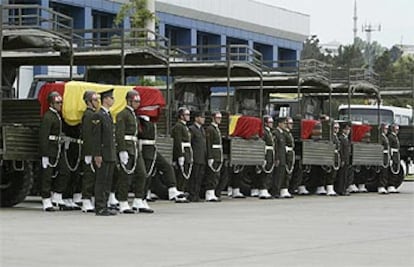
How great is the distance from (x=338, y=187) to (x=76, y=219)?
518 inches

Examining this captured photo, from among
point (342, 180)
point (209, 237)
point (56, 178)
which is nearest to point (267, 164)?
point (342, 180)

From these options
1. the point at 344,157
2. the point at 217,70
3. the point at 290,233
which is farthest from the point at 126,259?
the point at 344,157

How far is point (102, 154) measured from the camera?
17250 mm

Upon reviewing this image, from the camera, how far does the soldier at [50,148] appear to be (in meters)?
18.0

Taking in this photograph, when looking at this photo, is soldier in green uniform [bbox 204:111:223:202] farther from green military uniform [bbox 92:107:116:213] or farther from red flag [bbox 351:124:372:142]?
red flag [bbox 351:124:372:142]

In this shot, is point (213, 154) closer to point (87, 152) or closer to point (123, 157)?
point (123, 157)

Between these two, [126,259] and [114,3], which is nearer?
[126,259]

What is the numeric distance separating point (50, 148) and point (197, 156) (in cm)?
478

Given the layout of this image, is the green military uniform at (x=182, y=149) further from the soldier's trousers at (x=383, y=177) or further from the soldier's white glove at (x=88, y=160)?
the soldier's trousers at (x=383, y=177)

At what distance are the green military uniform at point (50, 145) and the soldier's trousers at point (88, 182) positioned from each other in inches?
21.0

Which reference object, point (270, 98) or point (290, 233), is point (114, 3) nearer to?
point (270, 98)

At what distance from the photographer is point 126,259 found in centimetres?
1095

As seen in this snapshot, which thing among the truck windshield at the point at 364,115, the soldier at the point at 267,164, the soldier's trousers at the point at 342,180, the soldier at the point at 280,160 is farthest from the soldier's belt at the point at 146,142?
the truck windshield at the point at 364,115

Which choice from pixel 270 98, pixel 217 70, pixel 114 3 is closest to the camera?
pixel 217 70
